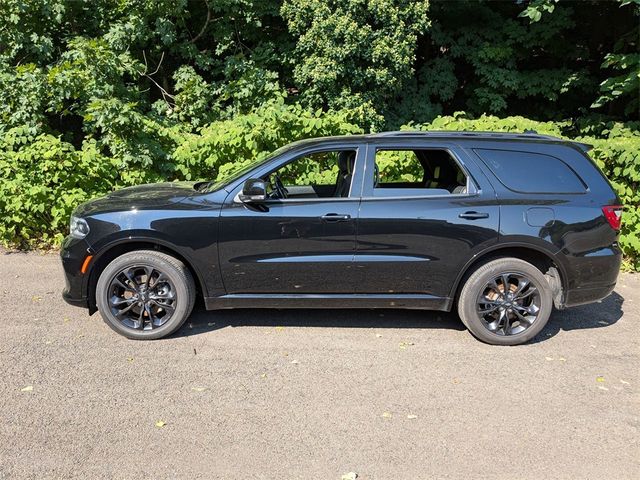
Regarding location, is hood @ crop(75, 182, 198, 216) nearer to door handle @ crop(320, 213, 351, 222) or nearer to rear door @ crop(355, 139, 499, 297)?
door handle @ crop(320, 213, 351, 222)

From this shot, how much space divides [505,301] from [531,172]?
3.67 feet

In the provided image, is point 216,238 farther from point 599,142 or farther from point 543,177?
point 599,142

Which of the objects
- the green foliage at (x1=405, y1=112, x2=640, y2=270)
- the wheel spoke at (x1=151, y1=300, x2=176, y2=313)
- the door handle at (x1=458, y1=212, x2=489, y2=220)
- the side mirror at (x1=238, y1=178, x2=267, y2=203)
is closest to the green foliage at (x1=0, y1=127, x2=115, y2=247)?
the wheel spoke at (x1=151, y1=300, x2=176, y2=313)

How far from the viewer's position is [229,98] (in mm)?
10383

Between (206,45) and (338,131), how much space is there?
4805 millimetres

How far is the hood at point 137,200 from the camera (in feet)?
15.6

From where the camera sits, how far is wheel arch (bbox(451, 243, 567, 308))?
187 inches

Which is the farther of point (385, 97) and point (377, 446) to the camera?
point (385, 97)

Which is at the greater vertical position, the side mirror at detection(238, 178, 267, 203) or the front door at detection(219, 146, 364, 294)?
the side mirror at detection(238, 178, 267, 203)

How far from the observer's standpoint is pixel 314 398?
12.7 ft

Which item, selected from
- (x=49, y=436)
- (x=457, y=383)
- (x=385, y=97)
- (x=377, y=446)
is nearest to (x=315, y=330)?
(x=457, y=383)

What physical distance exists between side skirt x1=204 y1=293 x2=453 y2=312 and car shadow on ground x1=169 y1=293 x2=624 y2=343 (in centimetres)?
38

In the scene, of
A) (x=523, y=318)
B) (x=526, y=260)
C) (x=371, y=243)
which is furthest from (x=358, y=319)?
(x=526, y=260)

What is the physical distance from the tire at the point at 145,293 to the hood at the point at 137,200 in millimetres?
399
